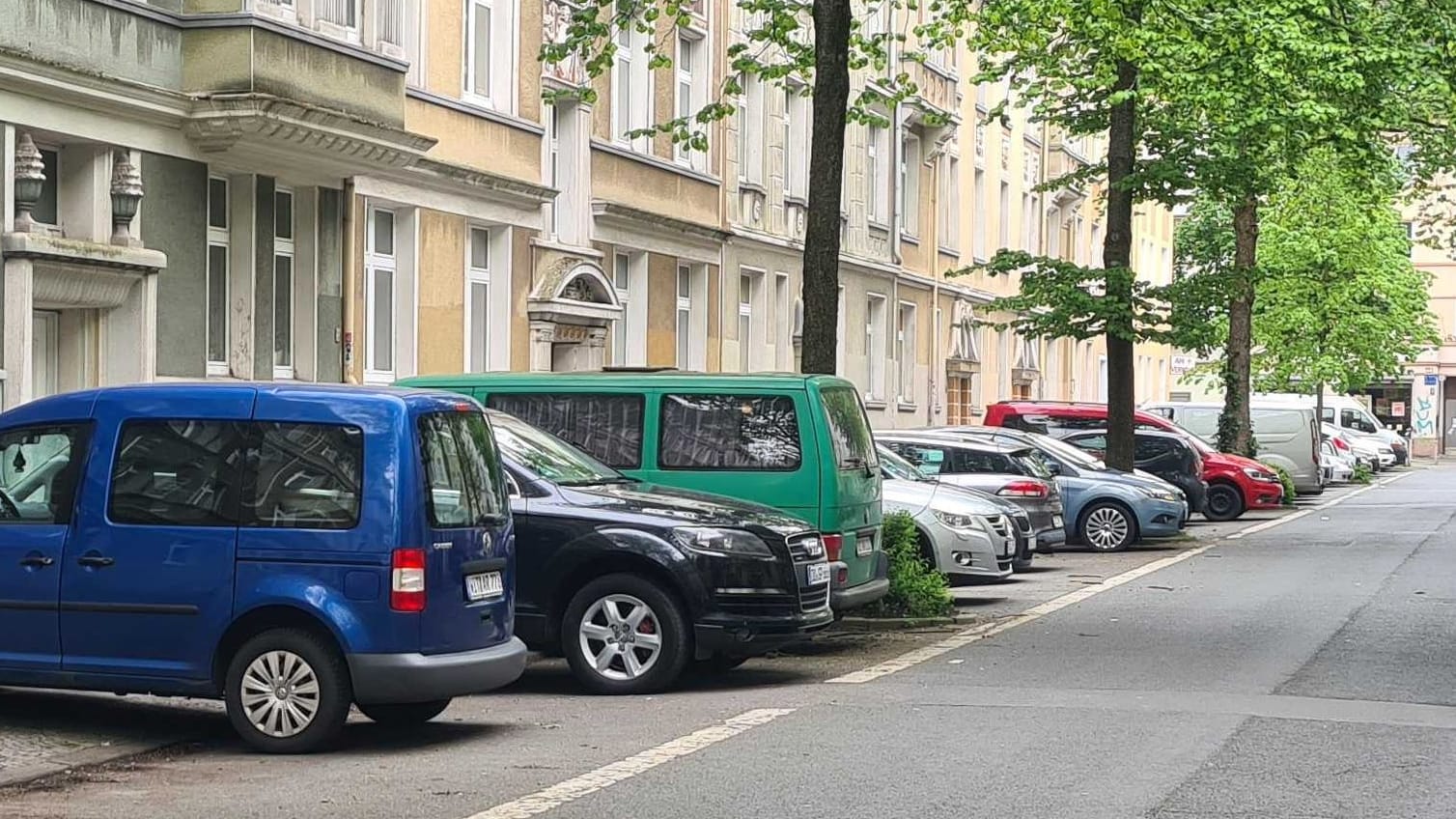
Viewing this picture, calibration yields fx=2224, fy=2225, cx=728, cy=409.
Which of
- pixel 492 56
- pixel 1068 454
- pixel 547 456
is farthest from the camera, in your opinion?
pixel 1068 454

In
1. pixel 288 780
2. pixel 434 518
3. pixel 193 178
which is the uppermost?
pixel 193 178

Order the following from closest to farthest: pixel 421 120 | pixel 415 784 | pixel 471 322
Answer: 1. pixel 415 784
2. pixel 421 120
3. pixel 471 322

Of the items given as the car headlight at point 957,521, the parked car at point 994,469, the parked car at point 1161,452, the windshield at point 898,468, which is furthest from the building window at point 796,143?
the car headlight at point 957,521

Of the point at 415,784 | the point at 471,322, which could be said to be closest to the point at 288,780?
the point at 415,784

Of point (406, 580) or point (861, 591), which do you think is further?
point (861, 591)

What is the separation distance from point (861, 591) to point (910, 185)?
32.8 meters

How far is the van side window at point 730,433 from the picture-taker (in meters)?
14.8

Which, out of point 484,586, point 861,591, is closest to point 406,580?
point 484,586

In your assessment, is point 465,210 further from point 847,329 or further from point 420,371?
point 847,329

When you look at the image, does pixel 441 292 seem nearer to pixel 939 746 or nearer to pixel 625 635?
pixel 625 635

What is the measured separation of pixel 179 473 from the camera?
35.8 ft

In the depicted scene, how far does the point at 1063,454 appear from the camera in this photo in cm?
2906

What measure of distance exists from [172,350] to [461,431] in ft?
33.2

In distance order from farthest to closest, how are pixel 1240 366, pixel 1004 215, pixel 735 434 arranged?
1. pixel 1004 215
2. pixel 1240 366
3. pixel 735 434
